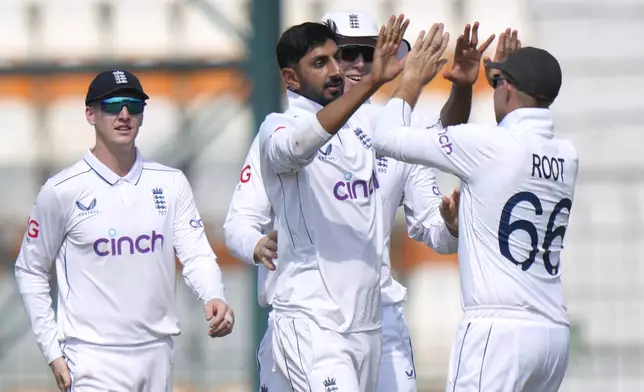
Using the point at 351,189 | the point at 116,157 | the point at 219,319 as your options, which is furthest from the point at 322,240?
the point at 116,157

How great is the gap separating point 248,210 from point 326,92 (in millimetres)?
590

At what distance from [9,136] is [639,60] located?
5.55 meters

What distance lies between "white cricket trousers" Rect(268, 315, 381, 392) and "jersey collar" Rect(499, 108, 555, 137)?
1.01 metres

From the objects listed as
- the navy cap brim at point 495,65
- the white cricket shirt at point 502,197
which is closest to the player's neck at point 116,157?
the white cricket shirt at point 502,197

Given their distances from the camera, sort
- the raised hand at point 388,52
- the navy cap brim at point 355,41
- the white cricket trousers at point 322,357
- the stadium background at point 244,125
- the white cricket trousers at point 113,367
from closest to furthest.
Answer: the raised hand at point 388,52 < the white cricket trousers at point 322,357 < the white cricket trousers at point 113,367 < the navy cap brim at point 355,41 < the stadium background at point 244,125

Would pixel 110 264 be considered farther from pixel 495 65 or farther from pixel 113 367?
pixel 495 65

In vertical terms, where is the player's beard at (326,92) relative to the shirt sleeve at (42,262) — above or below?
above

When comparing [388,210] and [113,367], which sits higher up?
[388,210]

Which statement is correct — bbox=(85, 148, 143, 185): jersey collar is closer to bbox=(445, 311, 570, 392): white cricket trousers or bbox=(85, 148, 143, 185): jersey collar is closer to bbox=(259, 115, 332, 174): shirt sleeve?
bbox=(259, 115, 332, 174): shirt sleeve

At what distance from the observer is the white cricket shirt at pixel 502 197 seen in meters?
5.49

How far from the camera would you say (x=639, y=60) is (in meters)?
12.4

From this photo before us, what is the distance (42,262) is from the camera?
6328 mm

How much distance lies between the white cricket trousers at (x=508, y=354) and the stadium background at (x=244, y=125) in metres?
4.98

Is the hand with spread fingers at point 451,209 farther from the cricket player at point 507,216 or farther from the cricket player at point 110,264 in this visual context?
the cricket player at point 110,264
